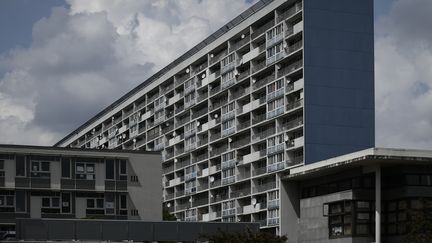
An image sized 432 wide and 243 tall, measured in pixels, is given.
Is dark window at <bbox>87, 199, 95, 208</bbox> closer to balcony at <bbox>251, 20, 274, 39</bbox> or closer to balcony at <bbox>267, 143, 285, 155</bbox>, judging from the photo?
balcony at <bbox>267, 143, 285, 155</bbox>

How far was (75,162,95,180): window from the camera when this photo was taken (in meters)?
77.1

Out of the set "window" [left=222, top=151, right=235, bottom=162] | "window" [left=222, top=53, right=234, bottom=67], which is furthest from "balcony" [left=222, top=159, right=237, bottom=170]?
"window" [left=222, top=53, right=234, bottom=67]

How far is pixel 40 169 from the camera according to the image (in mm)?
75812

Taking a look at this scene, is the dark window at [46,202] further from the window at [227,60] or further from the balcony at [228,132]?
the window at [227,60]

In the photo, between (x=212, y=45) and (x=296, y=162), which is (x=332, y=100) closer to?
(x=296, y=162)

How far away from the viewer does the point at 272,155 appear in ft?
322

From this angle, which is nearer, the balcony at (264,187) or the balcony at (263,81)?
the balcony at (264,187)

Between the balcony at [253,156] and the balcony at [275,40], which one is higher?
the balcony at [275,40]

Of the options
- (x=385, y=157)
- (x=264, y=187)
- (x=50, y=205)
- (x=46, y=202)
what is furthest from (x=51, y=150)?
(x=264, y=187)

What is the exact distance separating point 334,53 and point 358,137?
9395mm

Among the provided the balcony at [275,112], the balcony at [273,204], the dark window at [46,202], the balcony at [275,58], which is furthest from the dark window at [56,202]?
the balcony at [275,58]

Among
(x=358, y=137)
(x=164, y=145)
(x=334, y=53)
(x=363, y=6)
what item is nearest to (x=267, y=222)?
(x=358, y=137)

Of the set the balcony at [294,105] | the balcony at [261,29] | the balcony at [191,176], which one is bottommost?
the balcony at [191,176]

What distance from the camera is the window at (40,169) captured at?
75562 mm
